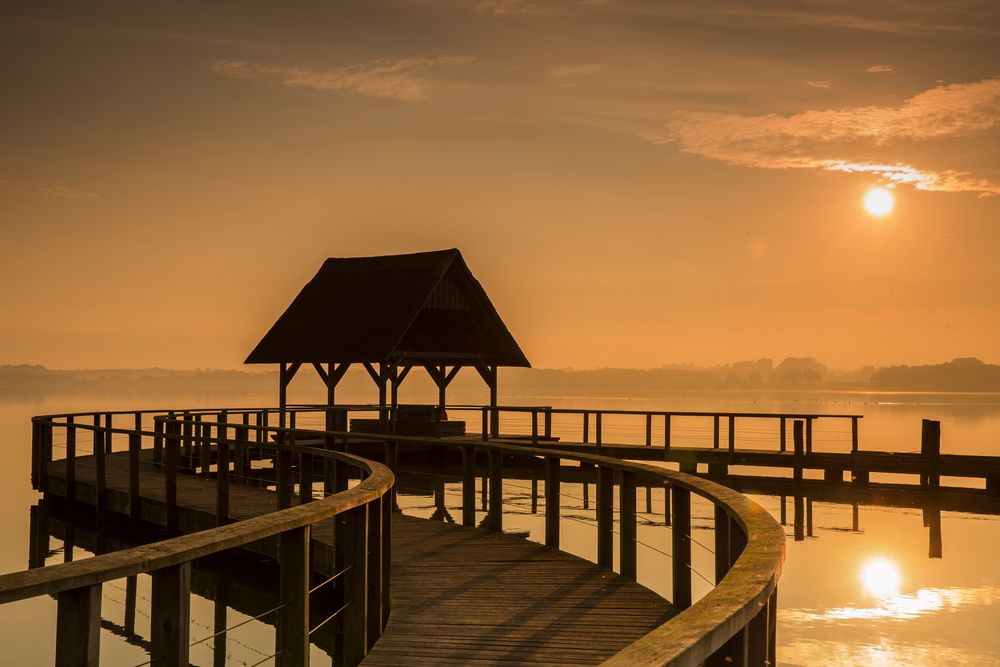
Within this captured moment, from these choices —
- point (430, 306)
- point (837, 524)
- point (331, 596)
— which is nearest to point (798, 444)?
point (837, 524)

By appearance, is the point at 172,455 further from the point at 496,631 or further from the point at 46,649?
the point at 496,631

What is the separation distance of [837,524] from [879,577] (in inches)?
140

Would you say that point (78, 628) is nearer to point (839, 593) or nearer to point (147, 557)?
point (147, 557)

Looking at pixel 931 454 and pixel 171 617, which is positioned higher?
pixel 171 617

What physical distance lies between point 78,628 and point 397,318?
2336 cm

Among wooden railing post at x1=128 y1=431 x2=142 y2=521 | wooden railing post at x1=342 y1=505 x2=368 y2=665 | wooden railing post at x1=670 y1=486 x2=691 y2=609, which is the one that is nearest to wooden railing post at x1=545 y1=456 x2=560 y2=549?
wooden railing post at x1=670 y1=486 x2=691 y2=609

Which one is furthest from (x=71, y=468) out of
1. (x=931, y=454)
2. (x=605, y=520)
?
(x=931, y=454)

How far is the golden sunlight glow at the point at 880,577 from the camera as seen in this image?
14.9 metres

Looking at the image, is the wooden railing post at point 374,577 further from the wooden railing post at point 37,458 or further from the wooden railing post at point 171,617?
the wooden railing post at point 37,458

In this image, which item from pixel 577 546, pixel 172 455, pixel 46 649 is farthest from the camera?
pixel 577 546

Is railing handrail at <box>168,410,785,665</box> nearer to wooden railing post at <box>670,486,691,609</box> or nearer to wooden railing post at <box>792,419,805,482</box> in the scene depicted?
wooden railing post at <box>670,486,691,609</box>

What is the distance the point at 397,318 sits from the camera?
26.2m

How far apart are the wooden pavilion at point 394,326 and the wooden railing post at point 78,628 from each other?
22.7 metres

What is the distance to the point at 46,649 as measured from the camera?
10891 millimetres
